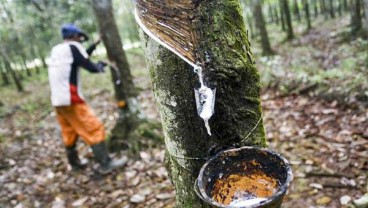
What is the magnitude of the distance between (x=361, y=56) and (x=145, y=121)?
545 cm

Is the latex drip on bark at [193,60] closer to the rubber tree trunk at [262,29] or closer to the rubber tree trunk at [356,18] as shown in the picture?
the rubber tree trunk at [262,29]

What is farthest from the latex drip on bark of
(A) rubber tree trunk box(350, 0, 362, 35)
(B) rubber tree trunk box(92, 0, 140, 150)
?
(A) rubber tree trunk box(350, 0, 362, 35)

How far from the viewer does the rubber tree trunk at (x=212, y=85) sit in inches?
66.7

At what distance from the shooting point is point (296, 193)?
367cm

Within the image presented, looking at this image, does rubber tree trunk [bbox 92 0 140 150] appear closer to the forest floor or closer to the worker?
the worker

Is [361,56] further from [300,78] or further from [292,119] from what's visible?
[292,119]

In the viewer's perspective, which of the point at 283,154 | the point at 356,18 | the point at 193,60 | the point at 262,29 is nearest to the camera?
the point at 193,60

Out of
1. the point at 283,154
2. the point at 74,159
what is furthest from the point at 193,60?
the point at 74,159

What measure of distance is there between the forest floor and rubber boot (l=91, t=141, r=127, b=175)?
147 millimetres

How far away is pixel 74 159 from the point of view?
17.5ft

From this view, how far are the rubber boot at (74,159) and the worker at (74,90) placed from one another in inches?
14.6

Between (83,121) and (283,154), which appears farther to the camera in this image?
(83,121)

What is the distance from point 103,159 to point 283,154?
2526 millimetres

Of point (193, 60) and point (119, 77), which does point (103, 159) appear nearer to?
point (119, 77)
